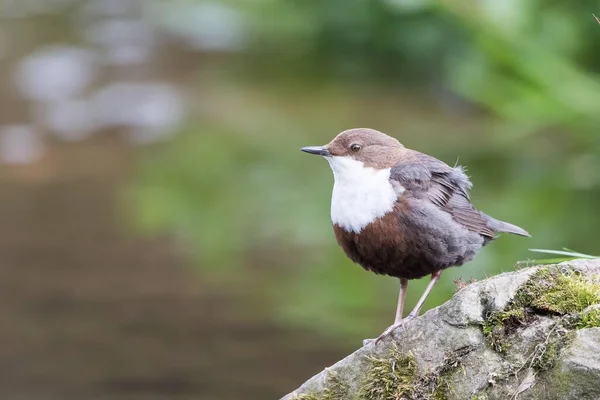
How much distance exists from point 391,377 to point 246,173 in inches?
276

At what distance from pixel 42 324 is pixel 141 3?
11728 millimetres

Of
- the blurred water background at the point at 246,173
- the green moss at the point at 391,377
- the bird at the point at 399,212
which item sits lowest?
the green moss at the point at 391,377

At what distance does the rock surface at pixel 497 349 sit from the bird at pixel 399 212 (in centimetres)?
25

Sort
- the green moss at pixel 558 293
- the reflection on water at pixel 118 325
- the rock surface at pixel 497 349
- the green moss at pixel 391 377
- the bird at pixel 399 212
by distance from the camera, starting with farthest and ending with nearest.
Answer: the reflection on water at pixel 118 325
the bird at pixel 399 212
the green moss at pixel 391 377
the green moss at pixel 558 293
the rock surface at pixel 497 349

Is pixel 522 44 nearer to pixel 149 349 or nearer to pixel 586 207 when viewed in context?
pixel 586 207

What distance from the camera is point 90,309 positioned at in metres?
7.75

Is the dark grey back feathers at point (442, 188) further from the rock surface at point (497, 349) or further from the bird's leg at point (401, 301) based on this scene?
the rock surface at point (497, 349)

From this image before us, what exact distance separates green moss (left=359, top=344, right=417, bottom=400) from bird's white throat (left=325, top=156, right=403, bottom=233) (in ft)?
1.98

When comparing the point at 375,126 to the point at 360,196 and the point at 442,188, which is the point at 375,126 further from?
the point at 360,196

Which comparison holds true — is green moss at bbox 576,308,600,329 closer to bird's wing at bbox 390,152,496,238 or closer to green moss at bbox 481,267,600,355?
green moss at bbox 481,267,600,355

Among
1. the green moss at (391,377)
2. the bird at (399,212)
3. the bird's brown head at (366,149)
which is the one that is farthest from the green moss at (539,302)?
the bird's brown head at (366,149)

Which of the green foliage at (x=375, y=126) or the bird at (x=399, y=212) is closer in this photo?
the bird at (x=399, y=212)

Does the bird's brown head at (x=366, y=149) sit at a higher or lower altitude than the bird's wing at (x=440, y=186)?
higher

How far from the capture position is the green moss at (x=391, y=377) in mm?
3586
